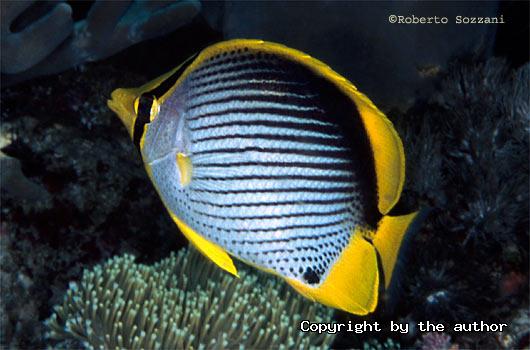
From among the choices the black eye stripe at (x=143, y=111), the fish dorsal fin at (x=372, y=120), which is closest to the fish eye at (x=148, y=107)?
the black eye stripe at (x=143, y=111)

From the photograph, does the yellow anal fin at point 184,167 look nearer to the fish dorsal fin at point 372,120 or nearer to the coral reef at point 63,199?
the fish dorsal fin at point 372,120

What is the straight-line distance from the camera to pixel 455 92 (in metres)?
3.46

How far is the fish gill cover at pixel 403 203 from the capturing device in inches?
111

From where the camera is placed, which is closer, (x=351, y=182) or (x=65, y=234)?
(x=351, y=182)

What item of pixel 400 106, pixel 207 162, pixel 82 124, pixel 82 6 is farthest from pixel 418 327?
pixel 82 6

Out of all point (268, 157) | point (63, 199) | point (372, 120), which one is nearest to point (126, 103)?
point (268, 157)

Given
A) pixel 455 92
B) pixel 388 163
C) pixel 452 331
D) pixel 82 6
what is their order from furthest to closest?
pixel 82 6, pixel 455 92, pixel 452 331, pixel 388 163

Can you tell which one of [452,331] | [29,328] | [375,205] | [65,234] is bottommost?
[29,328]

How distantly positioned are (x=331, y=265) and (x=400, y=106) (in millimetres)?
2463

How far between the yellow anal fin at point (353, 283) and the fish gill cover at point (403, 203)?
1.33 m

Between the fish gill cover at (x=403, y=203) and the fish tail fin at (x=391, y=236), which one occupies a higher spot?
the fish tail fin at (x=391, y=236)

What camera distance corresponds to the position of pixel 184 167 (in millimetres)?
1414

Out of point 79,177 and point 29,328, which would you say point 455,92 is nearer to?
point 79,177

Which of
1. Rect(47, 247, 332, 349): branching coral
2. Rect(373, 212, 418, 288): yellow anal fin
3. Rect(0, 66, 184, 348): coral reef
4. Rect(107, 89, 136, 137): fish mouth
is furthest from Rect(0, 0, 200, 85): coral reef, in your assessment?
Rect(373, 212, 418, 288): yellow anal fin
